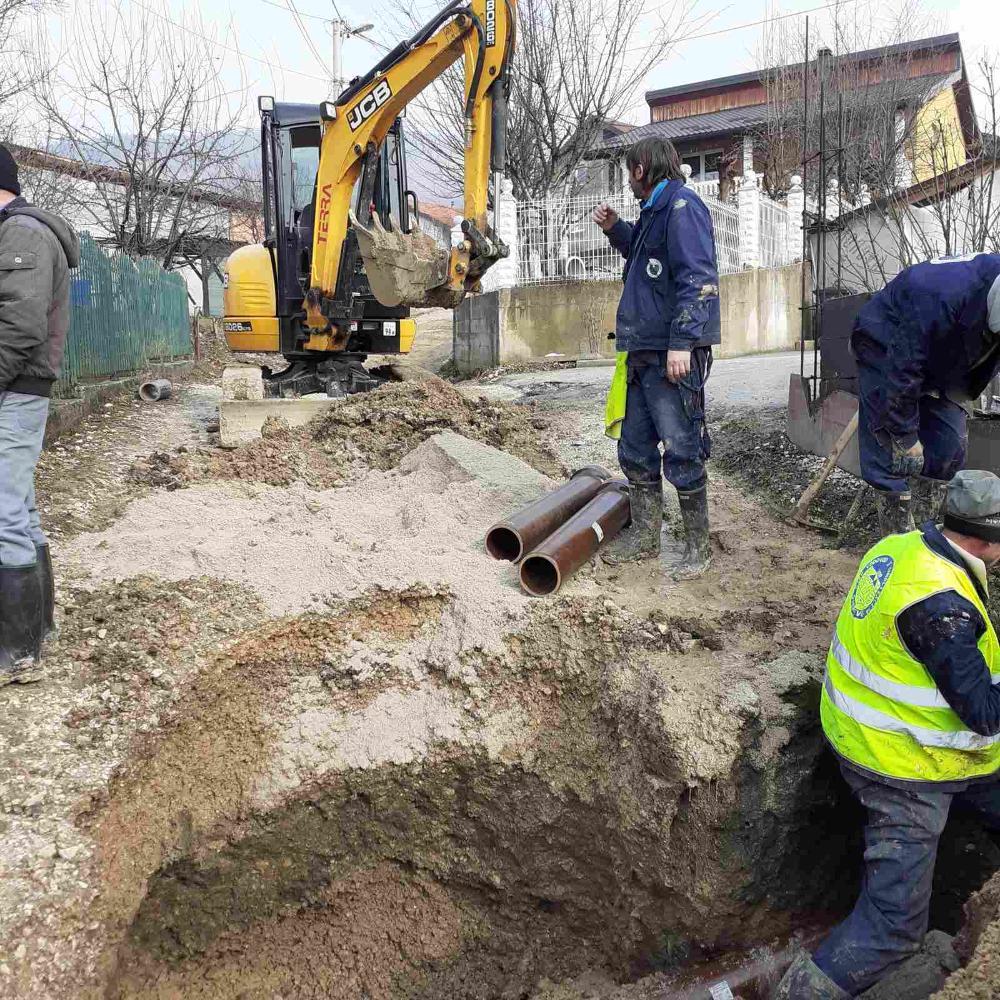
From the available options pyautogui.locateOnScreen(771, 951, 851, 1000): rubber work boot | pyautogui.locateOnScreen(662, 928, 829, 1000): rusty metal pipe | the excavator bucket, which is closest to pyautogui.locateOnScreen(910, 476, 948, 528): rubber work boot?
pyautogui.locateOnScreen(662, 928, 829, 1000): rusty metal pipe

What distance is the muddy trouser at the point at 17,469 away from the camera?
3.29 m

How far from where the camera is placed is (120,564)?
437cm

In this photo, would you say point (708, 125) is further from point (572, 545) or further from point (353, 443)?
point (572, 545)

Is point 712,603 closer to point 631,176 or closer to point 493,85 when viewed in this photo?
point 631,176

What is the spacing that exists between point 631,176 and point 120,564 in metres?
3.09

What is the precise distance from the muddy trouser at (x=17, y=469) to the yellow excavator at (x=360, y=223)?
12.9 ft

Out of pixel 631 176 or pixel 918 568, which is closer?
pixel 918 568

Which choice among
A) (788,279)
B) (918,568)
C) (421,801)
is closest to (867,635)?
(918,568)

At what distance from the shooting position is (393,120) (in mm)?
7691

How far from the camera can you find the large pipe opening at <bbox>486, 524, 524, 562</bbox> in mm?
4266

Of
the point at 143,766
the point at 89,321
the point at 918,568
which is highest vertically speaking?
the point at 89,321

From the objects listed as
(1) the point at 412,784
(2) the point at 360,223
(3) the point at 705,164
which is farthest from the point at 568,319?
(3) the point at 705,164

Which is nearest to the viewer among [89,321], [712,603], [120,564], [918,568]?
[918,568]

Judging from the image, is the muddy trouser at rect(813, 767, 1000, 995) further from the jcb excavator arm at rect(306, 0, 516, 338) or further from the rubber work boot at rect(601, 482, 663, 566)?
the jcb excavator arm at rect(306, 0, 516, 338)
